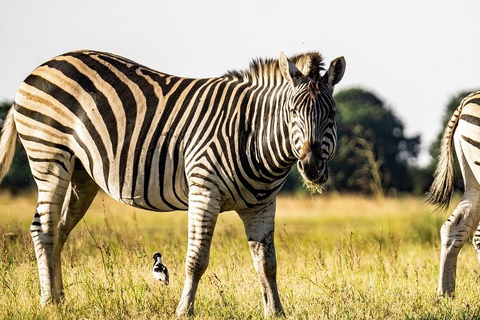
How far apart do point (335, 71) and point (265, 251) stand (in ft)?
6.26

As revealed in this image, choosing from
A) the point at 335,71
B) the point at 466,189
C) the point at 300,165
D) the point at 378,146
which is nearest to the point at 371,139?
the point at 378,146

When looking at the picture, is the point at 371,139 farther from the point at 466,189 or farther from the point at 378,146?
the point at 466,189

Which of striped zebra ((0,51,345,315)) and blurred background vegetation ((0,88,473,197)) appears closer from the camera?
striped zebra ((0,51,345,315))

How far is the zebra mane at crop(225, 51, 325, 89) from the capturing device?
259 inches

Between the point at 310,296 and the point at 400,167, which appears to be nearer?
the point at 310,296

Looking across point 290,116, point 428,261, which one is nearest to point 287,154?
point 290,116

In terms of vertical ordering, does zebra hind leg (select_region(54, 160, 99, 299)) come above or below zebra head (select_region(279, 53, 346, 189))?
below

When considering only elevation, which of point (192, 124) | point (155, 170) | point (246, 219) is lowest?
point (246, 219)

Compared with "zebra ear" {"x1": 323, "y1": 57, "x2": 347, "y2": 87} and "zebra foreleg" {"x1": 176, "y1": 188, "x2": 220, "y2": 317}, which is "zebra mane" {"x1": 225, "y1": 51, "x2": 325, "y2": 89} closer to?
"zebra ear" {"x1": 323, "y1": 57, "x2": 347, "y2": 87}

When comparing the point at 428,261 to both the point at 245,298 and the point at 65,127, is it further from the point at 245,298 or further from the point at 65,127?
the point at 65,127

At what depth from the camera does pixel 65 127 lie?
7.59 metres

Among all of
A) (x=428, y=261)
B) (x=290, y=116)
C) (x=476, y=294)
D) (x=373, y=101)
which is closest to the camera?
(x=290, y=116)

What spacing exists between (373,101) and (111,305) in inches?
3147

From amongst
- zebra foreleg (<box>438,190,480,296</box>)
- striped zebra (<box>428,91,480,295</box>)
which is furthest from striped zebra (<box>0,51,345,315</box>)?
zebra foreleg (<box>438,190,480,296</box>)
